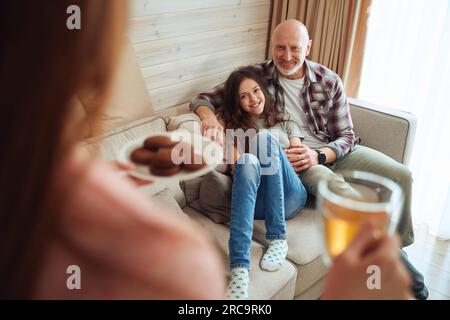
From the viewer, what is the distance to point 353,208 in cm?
54

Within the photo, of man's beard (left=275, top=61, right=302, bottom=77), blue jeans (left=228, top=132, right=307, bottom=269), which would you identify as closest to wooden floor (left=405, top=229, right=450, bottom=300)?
blue jeans (left=228, top=132, right=307, bottom=269)

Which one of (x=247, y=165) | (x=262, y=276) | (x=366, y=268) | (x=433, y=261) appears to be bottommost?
(x=433, y=261)

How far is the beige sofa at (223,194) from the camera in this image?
4.88 ft

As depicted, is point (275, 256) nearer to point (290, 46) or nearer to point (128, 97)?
point (128, 97)

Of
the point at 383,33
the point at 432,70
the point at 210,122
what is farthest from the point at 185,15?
the point at 432,70

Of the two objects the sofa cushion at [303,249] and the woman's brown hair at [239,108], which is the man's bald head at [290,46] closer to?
the woman's brown hair at [239,108]

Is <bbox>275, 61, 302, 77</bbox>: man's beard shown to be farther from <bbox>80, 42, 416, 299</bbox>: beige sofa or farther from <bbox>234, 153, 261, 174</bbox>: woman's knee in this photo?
<bbox>234, 153, 261, 174</bbox>: woman's knee

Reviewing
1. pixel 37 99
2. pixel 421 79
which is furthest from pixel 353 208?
pixel 421 79

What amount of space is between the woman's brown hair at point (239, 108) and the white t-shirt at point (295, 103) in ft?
0.31

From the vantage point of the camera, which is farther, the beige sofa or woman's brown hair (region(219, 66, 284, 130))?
woman's brown hair (region(219, 66, 284, 130))

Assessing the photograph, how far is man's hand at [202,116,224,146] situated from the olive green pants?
39 centimetres

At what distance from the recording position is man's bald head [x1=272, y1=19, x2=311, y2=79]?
6.72 ft

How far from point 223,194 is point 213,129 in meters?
0.31

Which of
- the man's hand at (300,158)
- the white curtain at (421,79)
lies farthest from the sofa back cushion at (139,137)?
the white curtain at (421,79)
